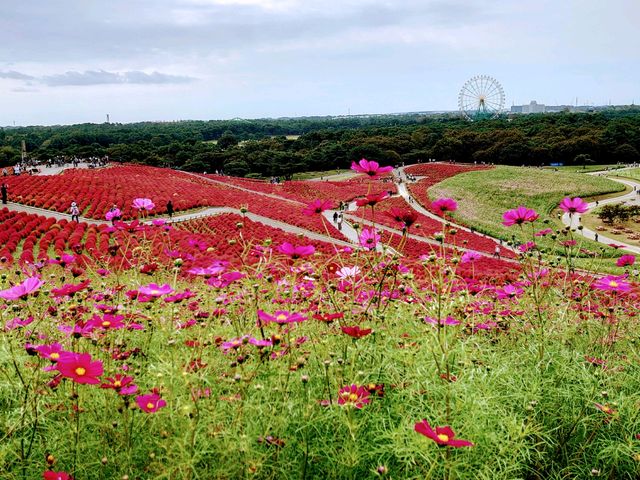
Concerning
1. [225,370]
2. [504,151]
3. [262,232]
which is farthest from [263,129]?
[225,370]

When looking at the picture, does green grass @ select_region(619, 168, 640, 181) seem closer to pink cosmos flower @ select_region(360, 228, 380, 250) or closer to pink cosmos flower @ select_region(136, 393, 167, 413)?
pink cosmos flower @ select_region(360, 228, 380, 250)

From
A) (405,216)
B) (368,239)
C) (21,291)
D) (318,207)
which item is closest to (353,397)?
(405,216)

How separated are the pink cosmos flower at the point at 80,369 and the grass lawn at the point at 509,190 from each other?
39.6 m

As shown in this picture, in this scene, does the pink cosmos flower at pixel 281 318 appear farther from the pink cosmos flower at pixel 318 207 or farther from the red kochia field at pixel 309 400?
the pink cosmos flower at pixel 318 207

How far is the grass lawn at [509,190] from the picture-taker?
4522 centimetres

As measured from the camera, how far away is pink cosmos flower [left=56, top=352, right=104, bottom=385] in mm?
2074

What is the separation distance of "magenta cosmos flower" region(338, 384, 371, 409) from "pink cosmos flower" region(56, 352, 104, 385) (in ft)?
3.72

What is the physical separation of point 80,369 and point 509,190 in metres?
56.5

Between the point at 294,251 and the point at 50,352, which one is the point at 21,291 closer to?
the point at 50,352

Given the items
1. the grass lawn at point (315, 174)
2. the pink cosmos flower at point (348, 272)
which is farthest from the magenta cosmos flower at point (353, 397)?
the grass lawn at point (315, 174)

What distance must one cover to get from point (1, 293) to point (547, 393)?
3.45 meters

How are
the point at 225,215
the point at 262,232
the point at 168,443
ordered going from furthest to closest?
the point at 225,215 < the point at 262,232 < the point at 168,443

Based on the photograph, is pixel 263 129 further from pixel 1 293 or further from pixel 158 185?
pixel 1 293

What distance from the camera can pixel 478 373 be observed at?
10.3 ft
